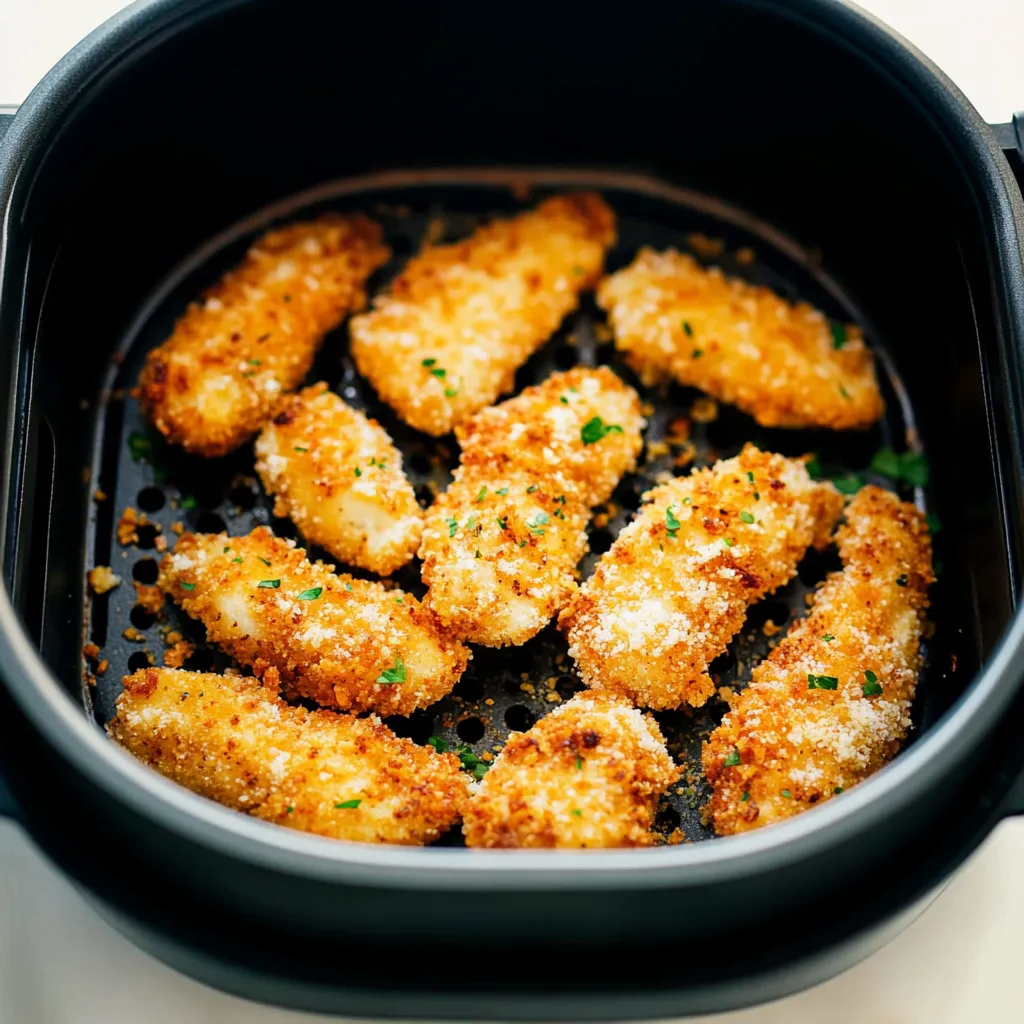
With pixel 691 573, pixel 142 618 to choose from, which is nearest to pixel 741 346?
pixel 691 573

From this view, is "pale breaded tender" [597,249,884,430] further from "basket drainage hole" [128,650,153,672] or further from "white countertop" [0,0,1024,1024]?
"basket drainage hole" [128,650,153,672]

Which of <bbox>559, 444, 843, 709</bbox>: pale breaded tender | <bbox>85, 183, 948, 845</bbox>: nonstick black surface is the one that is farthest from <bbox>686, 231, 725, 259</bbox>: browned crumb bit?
<bbox>559, 444, 843, 709</bbox>: pale breaded tender

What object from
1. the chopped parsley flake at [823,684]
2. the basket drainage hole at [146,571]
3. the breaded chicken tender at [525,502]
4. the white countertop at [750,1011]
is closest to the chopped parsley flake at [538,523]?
the breaded chicken tender at [525,502]

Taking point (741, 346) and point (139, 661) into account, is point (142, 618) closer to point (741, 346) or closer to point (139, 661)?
point (139, 661)

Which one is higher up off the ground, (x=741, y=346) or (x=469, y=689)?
(x=741, y=346)

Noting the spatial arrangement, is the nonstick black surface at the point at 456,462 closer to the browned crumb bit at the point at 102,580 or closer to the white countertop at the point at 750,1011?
the browned crumb bit at the point at 102,580
